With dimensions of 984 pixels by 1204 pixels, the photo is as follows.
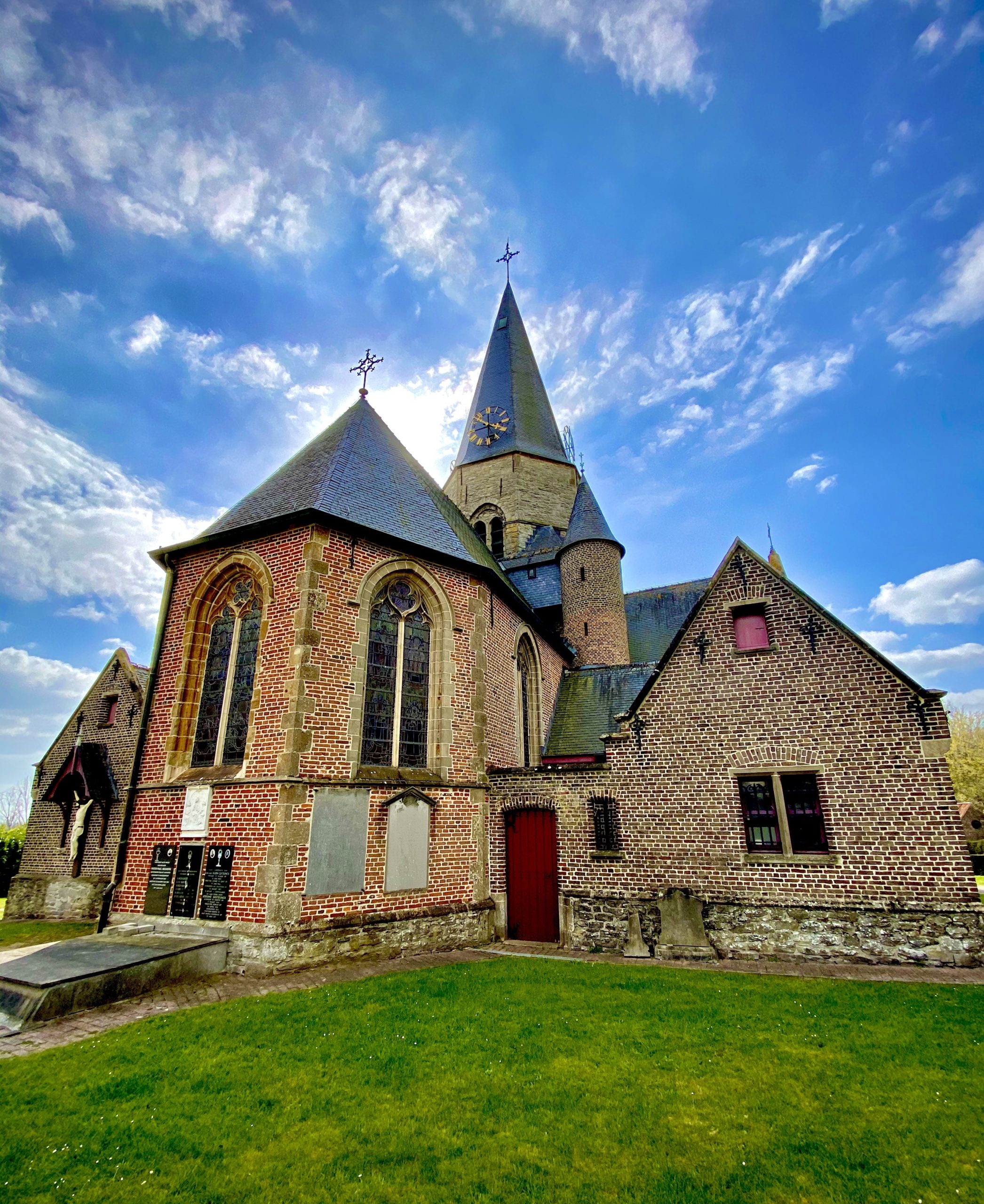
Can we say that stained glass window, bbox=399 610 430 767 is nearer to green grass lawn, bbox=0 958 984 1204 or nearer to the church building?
the church building

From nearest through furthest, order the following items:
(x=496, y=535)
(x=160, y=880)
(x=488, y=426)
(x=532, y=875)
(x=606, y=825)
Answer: (x=160, y=880) < (x=606, y=825) < (x=532, y=875) < (x=496, y=535) < (x=488, y=426)

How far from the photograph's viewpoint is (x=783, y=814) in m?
9.82

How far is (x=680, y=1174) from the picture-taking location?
347 centimetres

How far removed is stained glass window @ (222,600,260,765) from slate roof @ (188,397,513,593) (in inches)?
69.2

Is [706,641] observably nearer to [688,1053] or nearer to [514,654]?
[514,654]

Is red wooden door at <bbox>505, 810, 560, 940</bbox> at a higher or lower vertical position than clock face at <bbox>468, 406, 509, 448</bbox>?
lower

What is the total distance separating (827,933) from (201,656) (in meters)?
11.4

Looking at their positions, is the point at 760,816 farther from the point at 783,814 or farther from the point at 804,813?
the point at 804,813

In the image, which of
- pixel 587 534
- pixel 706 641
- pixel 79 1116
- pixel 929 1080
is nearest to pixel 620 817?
pixel 706 641

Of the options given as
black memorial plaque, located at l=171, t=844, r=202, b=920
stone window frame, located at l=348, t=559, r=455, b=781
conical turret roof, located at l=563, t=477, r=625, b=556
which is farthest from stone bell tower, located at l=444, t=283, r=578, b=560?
black memorial plaque, located at l=171, t=844, r=202, b=920

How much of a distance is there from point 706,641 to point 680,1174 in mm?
8512

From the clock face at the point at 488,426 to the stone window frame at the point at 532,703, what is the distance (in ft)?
48.1

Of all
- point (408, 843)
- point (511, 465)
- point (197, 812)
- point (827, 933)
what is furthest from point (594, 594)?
point (197, 812)

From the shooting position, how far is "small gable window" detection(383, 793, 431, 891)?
9781 mm
